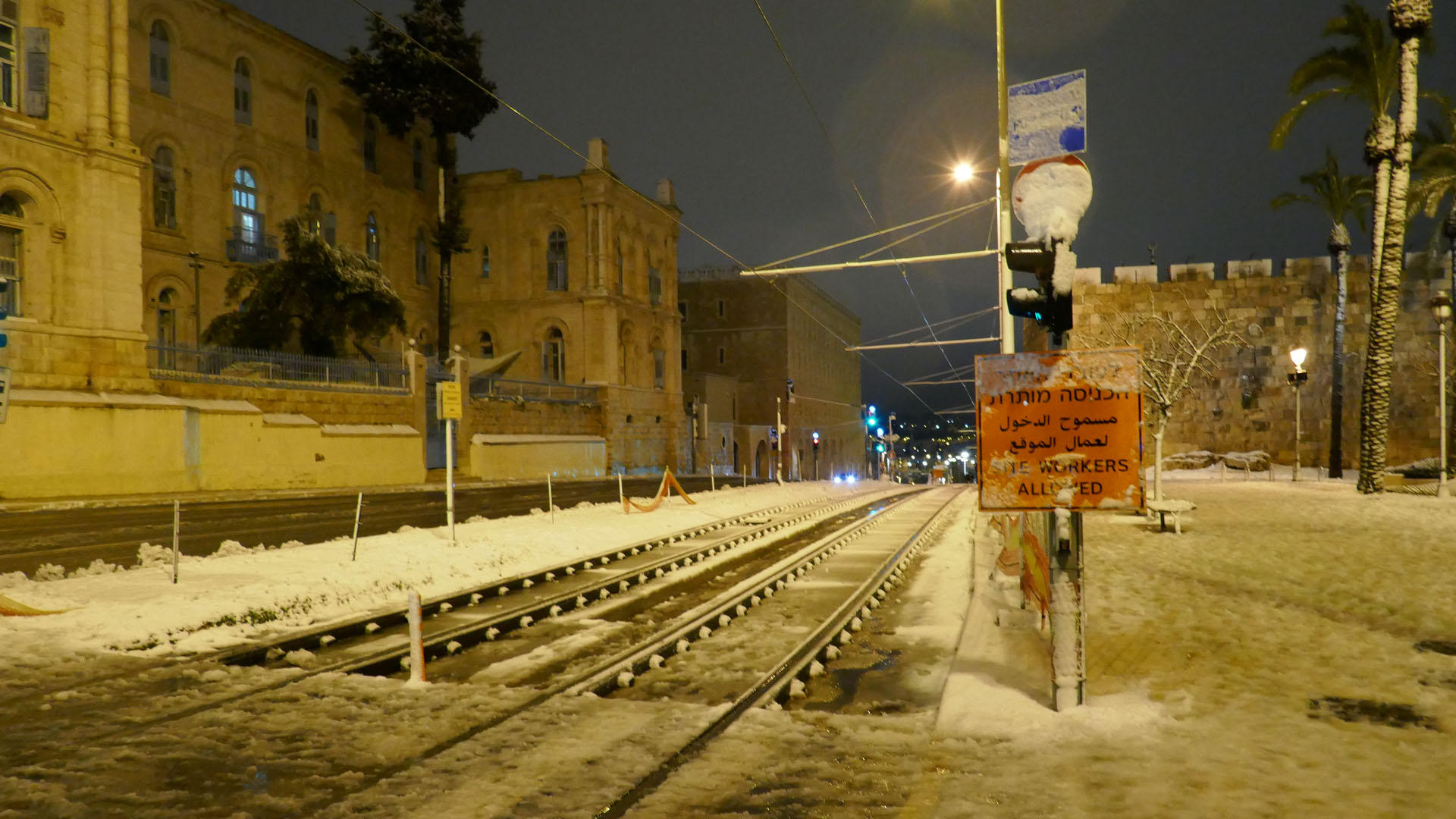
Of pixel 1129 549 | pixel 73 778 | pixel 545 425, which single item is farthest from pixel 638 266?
pixel 73 778

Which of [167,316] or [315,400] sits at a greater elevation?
[167,316]

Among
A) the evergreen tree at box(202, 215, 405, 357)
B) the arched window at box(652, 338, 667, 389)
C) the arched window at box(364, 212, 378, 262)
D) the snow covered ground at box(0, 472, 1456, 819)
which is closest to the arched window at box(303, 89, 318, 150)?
the arched window at box(364, 212, 378, 262)

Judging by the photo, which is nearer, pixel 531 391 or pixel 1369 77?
pixel 1369 77

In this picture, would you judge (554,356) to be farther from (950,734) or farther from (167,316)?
(950,734)

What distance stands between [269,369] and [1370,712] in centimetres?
2921

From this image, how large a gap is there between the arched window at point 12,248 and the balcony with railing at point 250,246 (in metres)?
11.6

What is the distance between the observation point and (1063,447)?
5.48 m

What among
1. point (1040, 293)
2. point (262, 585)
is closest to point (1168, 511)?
point (1040, 293)

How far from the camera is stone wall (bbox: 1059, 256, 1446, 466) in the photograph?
34250 millimetres

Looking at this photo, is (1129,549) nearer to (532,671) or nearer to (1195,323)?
(532,671)

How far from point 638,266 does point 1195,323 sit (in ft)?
93.6

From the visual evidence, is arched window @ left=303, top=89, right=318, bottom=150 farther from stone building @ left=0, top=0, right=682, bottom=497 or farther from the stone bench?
the stone bench

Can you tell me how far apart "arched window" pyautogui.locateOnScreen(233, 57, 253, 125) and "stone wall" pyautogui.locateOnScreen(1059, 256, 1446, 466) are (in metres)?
35.4

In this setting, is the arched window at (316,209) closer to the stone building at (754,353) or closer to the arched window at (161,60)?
the arched window at (161,60)
